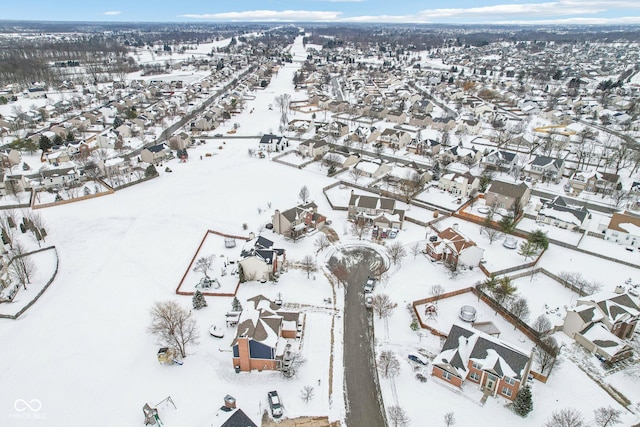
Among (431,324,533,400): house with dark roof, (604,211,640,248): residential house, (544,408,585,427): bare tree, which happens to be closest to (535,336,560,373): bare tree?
(431,324,533,400): house with dark roof

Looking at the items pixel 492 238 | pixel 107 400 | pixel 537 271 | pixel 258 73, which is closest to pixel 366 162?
pixel 492 238

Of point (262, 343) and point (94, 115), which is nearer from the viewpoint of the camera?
point (262, 343)

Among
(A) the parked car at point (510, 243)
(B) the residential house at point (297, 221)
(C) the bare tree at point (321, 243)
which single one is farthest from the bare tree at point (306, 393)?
(A) the parked car at point (510, 243)

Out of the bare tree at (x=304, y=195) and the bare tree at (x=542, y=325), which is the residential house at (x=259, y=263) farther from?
the bare tree at (x=542, y=325)

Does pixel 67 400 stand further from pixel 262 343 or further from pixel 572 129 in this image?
pixel 572 129

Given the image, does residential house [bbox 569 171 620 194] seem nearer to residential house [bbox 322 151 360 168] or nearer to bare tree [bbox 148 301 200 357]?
residential house [bbox 322 151 360 168]

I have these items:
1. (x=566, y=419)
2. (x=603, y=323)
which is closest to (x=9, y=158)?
(x=566, y=419)
